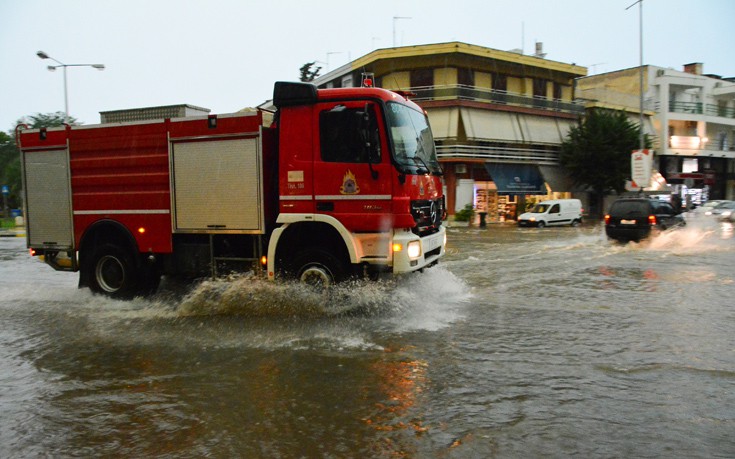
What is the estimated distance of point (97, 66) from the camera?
3080cm

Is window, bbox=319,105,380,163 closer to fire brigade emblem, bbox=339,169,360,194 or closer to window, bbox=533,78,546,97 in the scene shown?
fire brigade emblem, bbox=339,169,360,194

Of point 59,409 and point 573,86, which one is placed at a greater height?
point 573,86

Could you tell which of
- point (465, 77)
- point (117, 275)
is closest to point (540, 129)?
point (465, 77)

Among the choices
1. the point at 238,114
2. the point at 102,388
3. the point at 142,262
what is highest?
the point at 238,114

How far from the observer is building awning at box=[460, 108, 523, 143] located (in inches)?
1340

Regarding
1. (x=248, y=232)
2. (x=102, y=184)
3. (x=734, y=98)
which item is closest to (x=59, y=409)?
(x=248, y=232)

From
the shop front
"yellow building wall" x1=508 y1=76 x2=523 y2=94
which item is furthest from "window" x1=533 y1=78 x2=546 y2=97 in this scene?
the shop front

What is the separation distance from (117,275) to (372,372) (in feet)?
17.6

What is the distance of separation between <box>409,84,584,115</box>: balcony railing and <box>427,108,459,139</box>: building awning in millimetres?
786

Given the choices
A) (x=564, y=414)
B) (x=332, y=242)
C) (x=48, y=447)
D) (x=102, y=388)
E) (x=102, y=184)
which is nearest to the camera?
(x=48, y=447)

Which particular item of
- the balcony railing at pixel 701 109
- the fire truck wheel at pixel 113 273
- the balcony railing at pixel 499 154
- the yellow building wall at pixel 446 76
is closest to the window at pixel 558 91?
the balcony railing at pixel 499 154

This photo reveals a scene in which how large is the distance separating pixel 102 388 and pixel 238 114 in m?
4.00

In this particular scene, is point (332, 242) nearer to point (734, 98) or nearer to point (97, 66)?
point (97, 66)

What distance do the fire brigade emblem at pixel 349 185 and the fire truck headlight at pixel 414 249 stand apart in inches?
38.3
